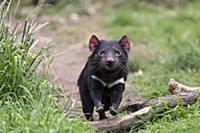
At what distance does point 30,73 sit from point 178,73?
9.03 ft

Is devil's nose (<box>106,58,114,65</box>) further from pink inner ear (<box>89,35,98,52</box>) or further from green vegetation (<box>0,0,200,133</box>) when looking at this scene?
green vegetation (<box>0,0,200,133</box>)

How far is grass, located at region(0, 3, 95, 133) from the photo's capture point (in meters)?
5.06

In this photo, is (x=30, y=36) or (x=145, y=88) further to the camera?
(x=145, y=88)

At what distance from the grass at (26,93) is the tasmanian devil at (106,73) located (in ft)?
1.21

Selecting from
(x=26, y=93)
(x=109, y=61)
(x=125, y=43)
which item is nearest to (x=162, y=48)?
(x=125, y=43)

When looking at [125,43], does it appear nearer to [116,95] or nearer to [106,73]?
[106,73]

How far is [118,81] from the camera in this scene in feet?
20.0

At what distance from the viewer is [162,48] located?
10.5 metres

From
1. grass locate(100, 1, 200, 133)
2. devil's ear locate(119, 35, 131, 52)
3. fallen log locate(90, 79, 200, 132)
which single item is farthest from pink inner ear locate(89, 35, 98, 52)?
grass locate(100, 1, 200, 133)

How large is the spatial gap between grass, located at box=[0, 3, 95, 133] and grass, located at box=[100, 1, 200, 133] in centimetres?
76

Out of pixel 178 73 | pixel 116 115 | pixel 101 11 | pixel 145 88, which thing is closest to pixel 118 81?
pixel 116 115

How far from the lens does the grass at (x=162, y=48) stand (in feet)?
18.7

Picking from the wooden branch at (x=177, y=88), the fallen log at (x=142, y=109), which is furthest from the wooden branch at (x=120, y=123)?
the wooden branch at (x=177, y=88)

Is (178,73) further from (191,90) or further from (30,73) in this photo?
(30,73)
